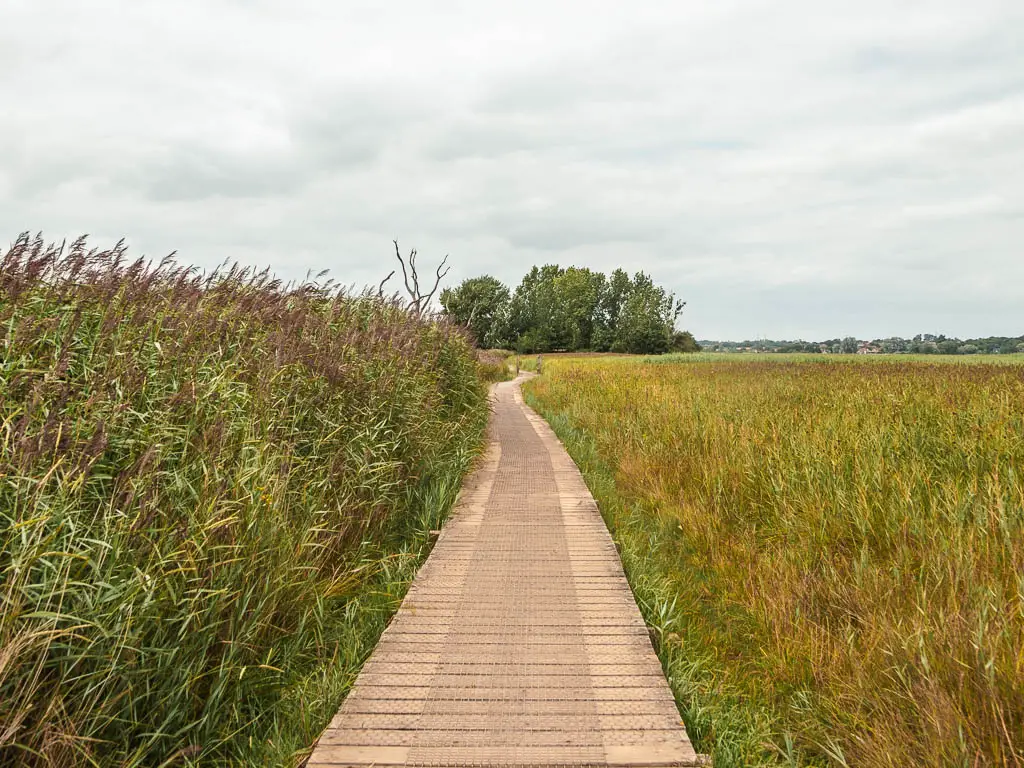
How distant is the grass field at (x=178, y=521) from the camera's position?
235cm

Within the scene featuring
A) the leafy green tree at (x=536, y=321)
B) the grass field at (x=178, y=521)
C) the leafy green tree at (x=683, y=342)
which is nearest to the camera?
the grass field at (x=178, y=521)

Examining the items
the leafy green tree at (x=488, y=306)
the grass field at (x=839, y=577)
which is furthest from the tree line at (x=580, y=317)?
the grass field at (x=839, y=577)

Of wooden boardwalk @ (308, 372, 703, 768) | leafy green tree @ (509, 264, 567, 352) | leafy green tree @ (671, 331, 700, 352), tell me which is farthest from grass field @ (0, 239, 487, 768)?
leafy green tree @ (671, 331, 700, 352)

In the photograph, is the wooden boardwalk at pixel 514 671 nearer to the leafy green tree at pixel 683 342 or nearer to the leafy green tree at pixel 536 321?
the leafy green tree at pixel 536 321

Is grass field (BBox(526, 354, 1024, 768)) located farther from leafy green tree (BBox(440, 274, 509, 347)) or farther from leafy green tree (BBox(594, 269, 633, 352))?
leafy green tree (BBox(594, 269, 633, 352))

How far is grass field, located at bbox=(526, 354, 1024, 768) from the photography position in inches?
99.6

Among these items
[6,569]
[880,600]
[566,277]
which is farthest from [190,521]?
[566,277]

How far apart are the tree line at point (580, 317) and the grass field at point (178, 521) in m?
64.4

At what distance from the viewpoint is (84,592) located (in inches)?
95.3

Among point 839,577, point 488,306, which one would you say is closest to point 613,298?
point 488,306

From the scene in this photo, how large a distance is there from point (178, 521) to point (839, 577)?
390 centimetres

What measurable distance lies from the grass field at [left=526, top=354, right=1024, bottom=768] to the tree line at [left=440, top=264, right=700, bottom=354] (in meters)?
63.0

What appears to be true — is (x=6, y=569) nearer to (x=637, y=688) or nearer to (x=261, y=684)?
(x=261, y=684)

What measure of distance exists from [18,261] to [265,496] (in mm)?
2924
